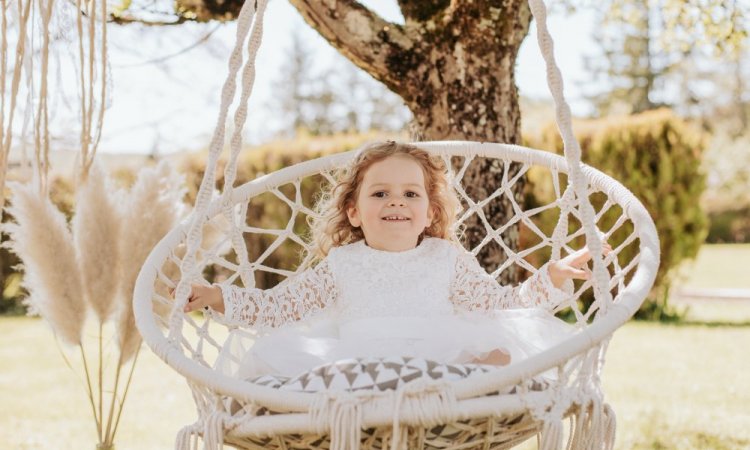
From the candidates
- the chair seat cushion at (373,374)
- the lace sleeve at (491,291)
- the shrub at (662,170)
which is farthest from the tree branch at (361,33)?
the shrub at (662,170)

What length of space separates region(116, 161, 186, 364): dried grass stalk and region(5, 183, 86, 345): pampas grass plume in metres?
0.10

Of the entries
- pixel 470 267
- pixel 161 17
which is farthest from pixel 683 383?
pixel 161 17

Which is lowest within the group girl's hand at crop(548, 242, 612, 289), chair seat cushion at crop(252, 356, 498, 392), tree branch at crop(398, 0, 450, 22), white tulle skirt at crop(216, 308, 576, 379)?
white tulle skirt at crop(216, 308, 576, 379)

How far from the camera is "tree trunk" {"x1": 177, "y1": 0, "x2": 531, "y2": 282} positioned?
7.38ft

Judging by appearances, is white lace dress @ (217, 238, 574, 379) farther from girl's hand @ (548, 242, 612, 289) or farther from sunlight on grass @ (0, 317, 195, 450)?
sunlight on grass @ (0, 317, 195, 450)

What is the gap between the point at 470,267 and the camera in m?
1.93

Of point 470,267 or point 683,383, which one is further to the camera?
point 683,383

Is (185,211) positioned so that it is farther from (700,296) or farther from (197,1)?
(700,296)

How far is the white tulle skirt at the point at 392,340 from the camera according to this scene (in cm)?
151

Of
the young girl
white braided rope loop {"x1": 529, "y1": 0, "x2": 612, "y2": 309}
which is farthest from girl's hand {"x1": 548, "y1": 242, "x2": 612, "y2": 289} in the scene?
white braided rope loop {"x1": 529, "y1": 0, "x2": 612, "y2": 309}

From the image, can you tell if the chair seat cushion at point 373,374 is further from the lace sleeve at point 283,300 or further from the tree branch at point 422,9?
the tree branch at point 422,9

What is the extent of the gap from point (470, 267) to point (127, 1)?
5.42 ft

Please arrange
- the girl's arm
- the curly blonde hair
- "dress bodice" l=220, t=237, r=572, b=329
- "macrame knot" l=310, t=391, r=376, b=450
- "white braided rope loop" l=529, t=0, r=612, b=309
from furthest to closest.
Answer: the curly blonde hair, "dress bodice" l=220, t=237, r=572, b=329, the girl's arm, "white braided rope loop" l=529, t=0, r=612, b=309, "macrame knot" l=310, t=391, r=376, b=450

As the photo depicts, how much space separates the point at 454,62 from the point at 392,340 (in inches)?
37.9
